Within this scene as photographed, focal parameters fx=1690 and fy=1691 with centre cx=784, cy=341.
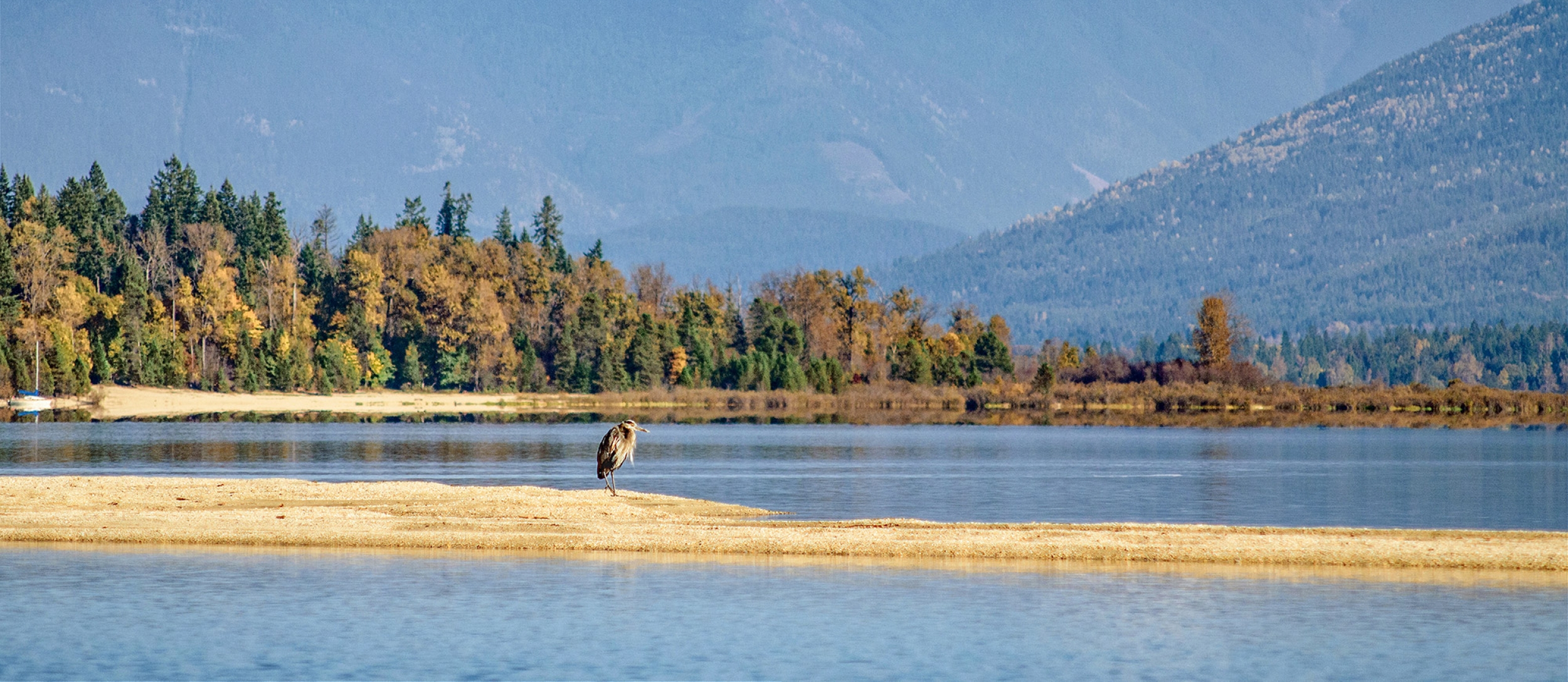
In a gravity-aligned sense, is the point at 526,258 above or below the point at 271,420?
above

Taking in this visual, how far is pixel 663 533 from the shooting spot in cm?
3161

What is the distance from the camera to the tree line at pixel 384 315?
139 m

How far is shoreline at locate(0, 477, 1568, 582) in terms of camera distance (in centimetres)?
2889

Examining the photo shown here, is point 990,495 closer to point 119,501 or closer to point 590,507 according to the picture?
point 590,507

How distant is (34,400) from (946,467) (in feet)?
266

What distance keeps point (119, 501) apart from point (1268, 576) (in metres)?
24.0

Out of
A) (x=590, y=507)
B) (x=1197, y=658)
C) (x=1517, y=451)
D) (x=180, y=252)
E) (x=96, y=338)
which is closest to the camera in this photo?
(x=1197, y=658)

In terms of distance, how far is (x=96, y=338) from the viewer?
136 meters

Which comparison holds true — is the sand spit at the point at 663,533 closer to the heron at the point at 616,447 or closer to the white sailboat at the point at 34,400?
the heron at the point at 616,447

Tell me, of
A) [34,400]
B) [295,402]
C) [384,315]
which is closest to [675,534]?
[34,400]

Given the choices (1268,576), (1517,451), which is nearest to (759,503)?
(1268,576)

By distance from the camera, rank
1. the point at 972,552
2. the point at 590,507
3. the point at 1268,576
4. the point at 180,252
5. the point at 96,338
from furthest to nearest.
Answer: the point at 180,252, the point at 96,338, the point at 590,507, the point at 972,552, the point at 1268,576

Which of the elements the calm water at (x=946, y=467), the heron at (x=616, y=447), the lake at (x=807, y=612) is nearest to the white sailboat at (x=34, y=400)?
the calm water at (x=946, y=467)

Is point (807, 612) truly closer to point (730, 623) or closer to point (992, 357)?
point (730, 623)
